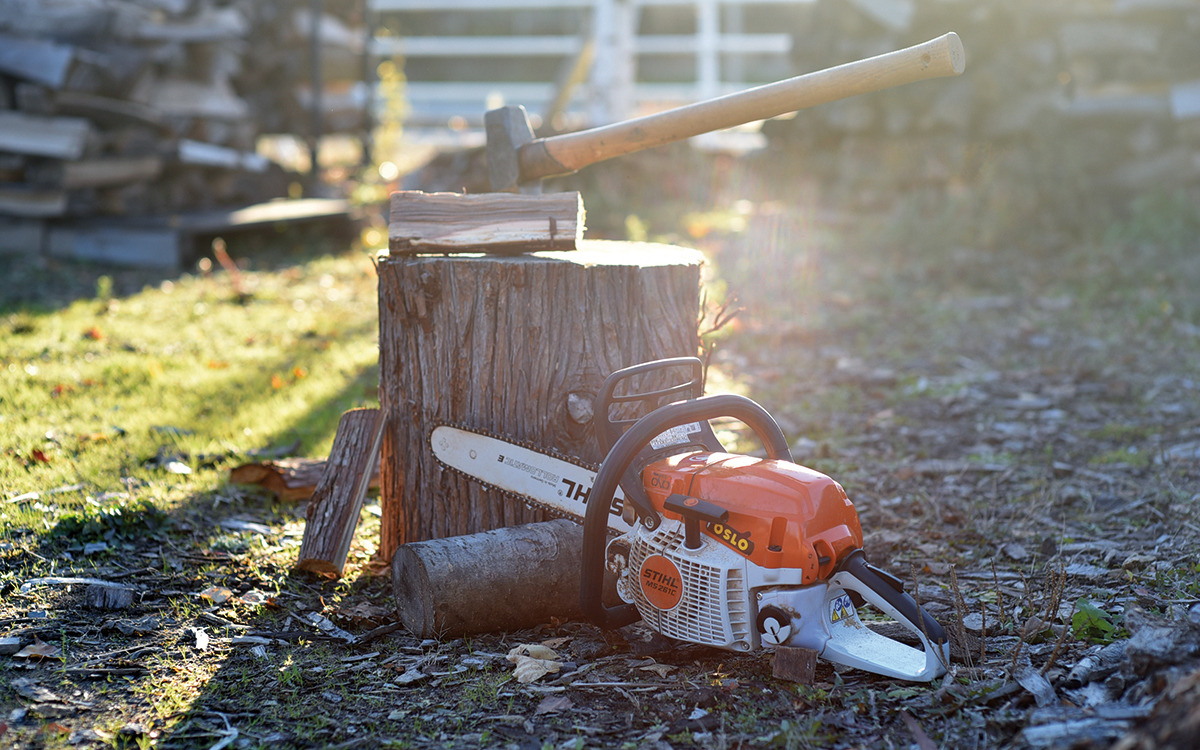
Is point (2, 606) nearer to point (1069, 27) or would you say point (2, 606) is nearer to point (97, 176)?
point (97, 176)

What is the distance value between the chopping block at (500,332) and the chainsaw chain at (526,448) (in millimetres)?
17

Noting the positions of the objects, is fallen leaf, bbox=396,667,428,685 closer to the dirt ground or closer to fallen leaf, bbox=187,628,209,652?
the dirt ground

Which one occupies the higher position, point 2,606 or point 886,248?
point 886,248

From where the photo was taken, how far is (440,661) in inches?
93.7

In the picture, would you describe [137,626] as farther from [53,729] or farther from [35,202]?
[35,202]

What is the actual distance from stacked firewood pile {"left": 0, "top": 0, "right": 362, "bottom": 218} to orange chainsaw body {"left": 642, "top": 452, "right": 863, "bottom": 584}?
21.9 ft

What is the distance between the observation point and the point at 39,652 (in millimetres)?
2281

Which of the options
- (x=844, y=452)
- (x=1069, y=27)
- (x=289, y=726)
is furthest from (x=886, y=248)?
(x=289, y=726)

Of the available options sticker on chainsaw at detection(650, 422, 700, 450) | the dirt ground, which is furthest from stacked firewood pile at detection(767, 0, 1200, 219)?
sticker on chainsaw at detection(650, 422, 700, 450)

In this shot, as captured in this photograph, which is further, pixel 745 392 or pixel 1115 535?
pixel 745 392

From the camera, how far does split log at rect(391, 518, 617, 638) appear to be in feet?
8.05

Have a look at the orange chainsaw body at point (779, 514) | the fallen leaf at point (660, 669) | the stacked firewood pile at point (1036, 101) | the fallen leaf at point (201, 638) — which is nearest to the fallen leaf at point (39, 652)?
the fallen leaf at point (201, 638)

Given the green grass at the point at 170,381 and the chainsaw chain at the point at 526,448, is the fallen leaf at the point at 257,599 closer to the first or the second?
the chainsaw chain at the point at 526,448

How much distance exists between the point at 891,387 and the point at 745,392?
79cm
